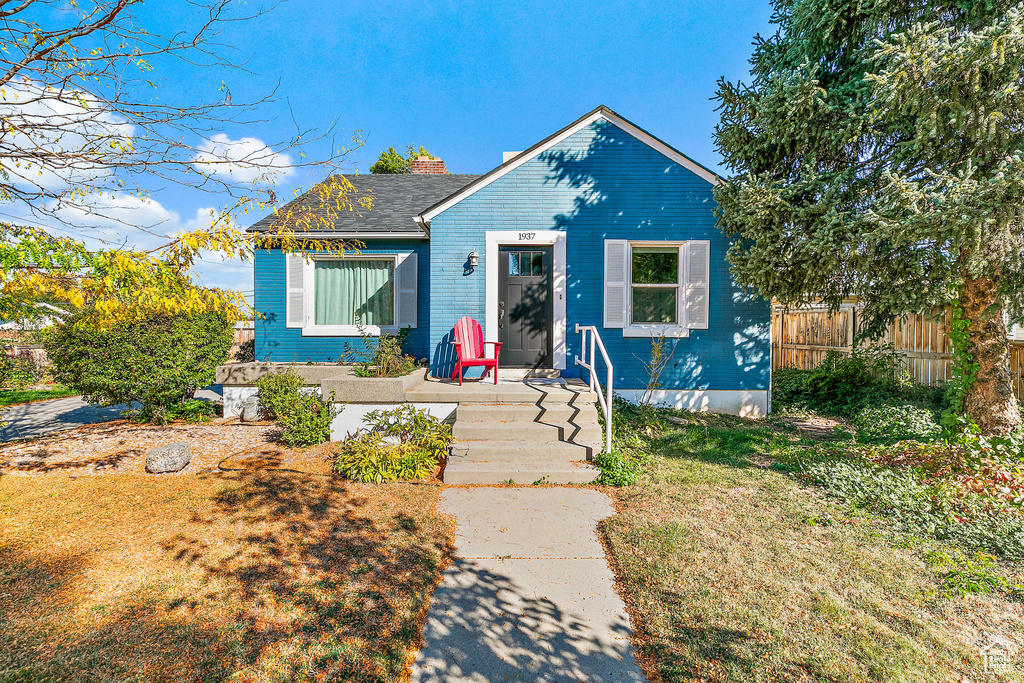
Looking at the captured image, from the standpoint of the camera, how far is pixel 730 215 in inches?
270

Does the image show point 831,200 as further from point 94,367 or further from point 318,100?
point 94,367

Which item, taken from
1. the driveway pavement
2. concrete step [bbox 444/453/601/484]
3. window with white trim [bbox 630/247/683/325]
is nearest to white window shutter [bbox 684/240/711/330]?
window with white trim [bbox 630/247/683/325]

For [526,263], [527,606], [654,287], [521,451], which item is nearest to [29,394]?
[526,263]

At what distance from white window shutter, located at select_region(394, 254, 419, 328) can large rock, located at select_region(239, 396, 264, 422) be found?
286 centimetres

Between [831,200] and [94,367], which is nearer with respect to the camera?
[831,200]

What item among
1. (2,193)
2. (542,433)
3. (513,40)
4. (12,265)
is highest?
(513,40)

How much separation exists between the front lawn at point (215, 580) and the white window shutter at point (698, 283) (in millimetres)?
5509

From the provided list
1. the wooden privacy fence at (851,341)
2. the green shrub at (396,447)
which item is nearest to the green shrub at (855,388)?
the wooden privacy fence at (851,341)

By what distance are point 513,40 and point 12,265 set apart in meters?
7.88

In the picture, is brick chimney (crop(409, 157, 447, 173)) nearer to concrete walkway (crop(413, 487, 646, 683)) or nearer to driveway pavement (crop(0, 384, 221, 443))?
driveway pavement (crop(0, 384, 221, 443))

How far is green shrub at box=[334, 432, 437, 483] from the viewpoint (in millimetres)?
4730

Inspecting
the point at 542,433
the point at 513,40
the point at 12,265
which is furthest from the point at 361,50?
the point at 542,433

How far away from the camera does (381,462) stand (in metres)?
4.84

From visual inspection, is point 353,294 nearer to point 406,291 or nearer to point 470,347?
point 406,291
